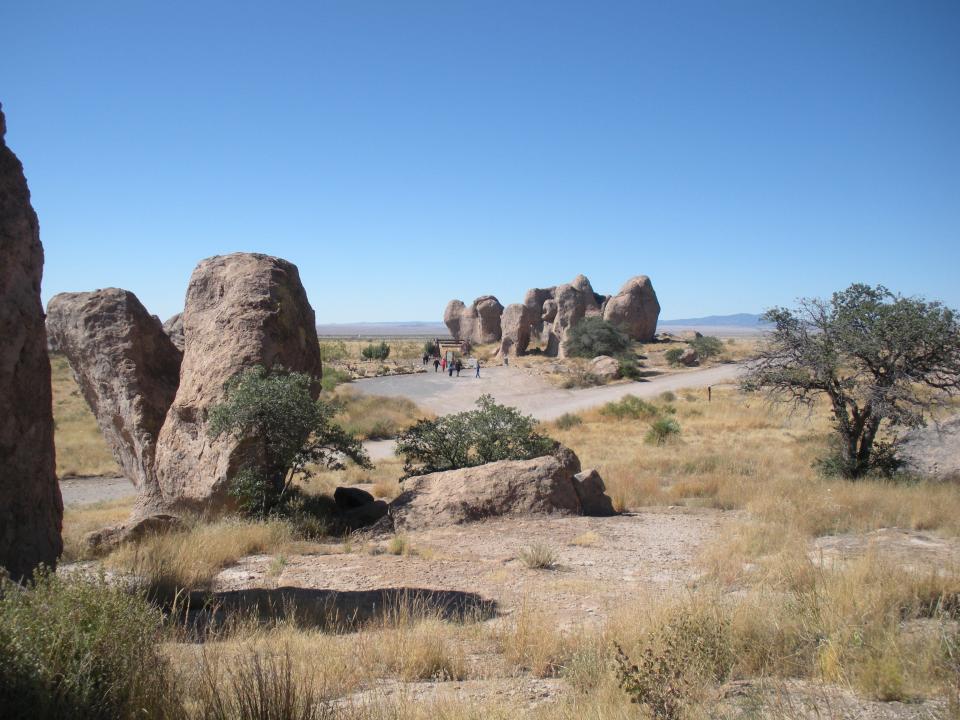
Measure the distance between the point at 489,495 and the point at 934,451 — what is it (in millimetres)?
9134

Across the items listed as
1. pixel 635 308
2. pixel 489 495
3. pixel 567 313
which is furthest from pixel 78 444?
pixel 635 308

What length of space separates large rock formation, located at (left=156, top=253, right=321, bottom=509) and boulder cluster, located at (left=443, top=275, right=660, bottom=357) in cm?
4476

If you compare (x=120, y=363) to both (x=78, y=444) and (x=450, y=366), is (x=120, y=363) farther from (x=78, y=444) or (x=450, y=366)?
(x=450, y=366)

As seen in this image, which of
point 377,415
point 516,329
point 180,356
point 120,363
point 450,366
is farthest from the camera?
point 516,329

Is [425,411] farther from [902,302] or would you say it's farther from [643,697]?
[643,697]

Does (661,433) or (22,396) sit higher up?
(22,396)

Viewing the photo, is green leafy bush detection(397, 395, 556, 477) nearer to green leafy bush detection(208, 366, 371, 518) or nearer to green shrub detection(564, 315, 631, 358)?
green leafy bush detection(208, 366, 371, 518)

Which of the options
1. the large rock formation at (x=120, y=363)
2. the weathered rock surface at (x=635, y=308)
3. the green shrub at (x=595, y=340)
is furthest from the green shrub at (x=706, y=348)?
the large rock formation at (x=120, y=363)

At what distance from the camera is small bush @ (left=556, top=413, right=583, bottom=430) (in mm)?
24750

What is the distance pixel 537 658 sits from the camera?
442cm

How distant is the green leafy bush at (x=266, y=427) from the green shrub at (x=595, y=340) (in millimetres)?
41251

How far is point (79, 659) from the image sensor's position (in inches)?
133

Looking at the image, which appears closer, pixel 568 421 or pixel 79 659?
pixel 79 659

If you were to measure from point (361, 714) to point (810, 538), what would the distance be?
281 inches
